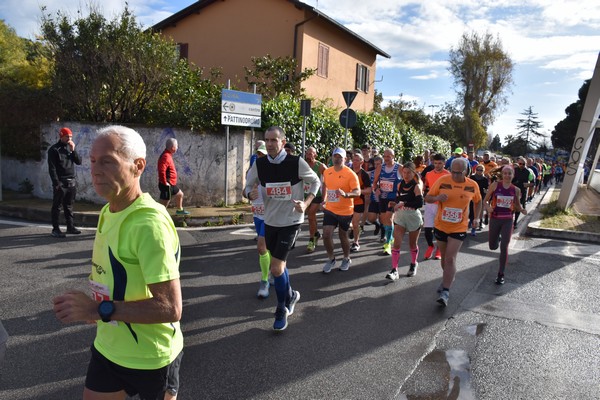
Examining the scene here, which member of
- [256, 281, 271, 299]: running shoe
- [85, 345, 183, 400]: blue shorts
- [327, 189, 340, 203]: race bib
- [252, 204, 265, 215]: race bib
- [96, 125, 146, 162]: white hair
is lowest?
[256, 281, 271, 299]: running shoe

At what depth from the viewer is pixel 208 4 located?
23.1m

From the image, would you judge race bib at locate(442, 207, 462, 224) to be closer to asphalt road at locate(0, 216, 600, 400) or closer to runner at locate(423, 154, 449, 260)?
asphalt road at locate(0, 216, 600, 400)

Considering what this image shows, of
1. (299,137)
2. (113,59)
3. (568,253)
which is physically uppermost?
(113,59)

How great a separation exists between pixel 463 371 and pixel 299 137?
455 inches

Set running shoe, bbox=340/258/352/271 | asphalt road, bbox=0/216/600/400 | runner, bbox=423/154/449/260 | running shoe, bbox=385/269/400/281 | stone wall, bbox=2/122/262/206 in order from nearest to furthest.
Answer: asphalt road, bbox=0/216/600/400
running shoe, bbox=385/269/400/281
running shoe, bbox=340/258/352/271
runner, bbox=423/154/449/260
stone wall, bbox=2/122/262/206

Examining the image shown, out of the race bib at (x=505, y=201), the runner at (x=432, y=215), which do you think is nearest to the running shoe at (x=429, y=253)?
the runner at (x=432, y=215)

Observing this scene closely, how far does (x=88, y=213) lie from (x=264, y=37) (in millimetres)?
14981

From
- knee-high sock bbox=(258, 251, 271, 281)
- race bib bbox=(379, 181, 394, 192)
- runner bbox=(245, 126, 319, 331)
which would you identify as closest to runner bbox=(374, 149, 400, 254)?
race bib bbox=(379, 181, 394, 192)

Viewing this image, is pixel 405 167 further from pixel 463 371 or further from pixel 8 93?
pixel 8 93

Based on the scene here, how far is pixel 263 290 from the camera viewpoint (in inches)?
223

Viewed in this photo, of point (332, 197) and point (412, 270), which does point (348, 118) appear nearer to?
point (332, 197)

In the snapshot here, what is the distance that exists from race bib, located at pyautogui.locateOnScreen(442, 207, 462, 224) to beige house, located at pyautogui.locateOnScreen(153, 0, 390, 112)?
52.5ft

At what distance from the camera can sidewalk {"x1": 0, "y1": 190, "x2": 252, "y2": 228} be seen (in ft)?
32.2

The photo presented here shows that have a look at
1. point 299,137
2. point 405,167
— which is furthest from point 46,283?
point 299,137
